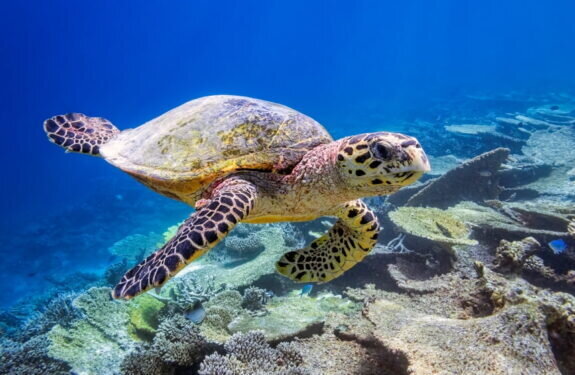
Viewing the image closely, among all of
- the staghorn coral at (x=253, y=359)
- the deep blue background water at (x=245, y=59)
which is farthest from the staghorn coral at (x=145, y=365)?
the deep blue background water at (x=245, y=59)

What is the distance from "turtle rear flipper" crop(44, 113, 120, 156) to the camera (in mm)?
4910

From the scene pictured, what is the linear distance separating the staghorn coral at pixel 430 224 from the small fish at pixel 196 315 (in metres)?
3.51

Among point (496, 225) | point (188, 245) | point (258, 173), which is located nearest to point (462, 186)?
point (496, 225)

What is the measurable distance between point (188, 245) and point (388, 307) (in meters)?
2.78

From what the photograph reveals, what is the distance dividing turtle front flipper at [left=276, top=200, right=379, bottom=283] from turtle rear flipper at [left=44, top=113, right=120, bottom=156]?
136 inches

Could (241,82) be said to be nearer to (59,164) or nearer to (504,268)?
(59,164)

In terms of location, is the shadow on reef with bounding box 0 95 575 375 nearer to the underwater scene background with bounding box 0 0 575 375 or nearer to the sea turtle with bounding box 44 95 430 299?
the underwater scene background with bounding box 0 0 575 375

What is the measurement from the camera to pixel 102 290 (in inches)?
252

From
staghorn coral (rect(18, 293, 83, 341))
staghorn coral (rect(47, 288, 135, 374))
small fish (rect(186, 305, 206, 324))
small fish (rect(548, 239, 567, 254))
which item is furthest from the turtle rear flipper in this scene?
small fish (rect(548, 239, 567, 254))

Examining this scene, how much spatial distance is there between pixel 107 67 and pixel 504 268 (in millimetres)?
148529

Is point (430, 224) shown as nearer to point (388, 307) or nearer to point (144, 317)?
point (388, 307)

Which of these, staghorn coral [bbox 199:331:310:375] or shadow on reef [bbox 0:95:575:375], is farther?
staghorn coral [bbox 199:331:310:375]

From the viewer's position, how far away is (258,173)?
351cm

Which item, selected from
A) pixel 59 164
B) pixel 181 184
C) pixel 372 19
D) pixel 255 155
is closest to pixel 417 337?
pixel 255 155
